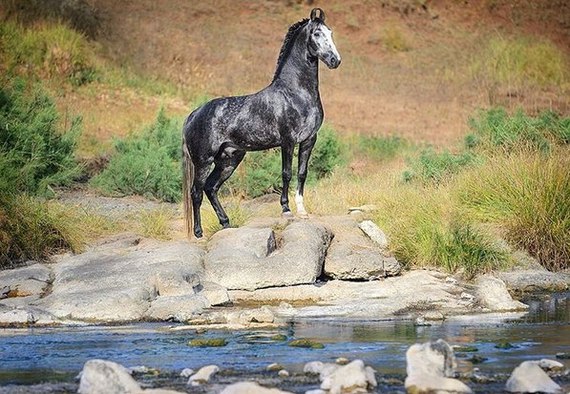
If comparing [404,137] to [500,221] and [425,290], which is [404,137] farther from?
[425,290]

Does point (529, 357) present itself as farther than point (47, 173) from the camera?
No

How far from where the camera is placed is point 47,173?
2088 cm

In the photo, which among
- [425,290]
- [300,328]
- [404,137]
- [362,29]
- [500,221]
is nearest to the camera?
[300,328]

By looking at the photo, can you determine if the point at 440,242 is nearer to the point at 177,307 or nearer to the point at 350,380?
the point at 177,307

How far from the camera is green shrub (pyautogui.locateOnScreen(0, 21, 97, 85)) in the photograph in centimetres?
2909

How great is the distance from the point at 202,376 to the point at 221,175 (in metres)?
6.75

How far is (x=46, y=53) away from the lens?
29.7 metres

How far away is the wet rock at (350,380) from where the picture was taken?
8.85 m

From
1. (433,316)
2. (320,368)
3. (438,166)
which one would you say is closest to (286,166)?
(433,316)

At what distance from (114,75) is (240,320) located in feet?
62.8

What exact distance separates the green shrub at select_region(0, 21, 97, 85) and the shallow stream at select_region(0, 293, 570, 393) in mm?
17714

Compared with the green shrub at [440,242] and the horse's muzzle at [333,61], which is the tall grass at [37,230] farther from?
the green shrub at [440,242]

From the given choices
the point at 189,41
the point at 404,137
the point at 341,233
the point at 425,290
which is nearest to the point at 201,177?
the point at 341,233

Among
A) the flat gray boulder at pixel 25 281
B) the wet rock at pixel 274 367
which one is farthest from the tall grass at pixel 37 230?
the wet rock at pixel 274 367
